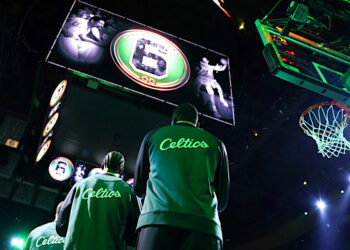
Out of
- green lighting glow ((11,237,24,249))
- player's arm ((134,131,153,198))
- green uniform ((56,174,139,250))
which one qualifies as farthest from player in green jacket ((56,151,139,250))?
green lighting glow ((11,237,24,249))

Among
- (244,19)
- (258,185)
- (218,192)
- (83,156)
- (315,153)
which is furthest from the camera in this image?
(258,185)

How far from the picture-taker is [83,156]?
937 centimetres

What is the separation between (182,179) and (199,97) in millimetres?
3810

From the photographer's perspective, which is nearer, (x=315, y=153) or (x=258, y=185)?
(x=315, y=153)

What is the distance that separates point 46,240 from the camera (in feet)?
11.7

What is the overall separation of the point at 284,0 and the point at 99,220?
5.59 metres

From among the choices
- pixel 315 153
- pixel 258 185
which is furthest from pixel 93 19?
pixel 258 185

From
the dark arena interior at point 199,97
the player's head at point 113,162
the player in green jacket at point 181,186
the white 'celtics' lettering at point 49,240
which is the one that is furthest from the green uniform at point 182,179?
the dark arena interior at point 199,97

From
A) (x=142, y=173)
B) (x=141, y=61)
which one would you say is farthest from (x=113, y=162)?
(x=141, y=61)

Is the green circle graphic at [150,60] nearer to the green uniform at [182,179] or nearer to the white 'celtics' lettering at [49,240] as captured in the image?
the white 'celtics' lettering at [49,240]

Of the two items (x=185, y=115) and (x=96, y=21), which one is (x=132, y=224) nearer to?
(x=185, y=115)

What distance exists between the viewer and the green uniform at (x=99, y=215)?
2492mm

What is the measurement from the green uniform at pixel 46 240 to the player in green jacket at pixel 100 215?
87 centimetres

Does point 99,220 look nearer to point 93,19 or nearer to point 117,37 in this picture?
point 117,37
